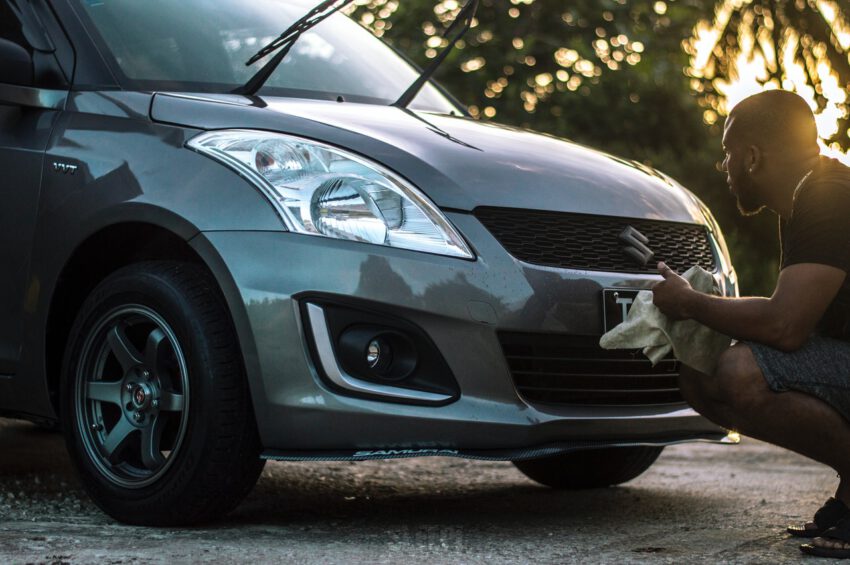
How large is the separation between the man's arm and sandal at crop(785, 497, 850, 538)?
0.52 m

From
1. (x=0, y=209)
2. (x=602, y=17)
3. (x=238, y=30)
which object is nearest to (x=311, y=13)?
(x=238, y=30)

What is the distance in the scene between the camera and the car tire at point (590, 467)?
497 cm

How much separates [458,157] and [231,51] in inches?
43.2

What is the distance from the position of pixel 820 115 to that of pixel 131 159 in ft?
11.4

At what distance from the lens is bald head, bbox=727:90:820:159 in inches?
144

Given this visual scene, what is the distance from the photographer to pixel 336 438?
3.54m

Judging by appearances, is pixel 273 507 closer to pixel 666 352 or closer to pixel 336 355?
pixel 336 355

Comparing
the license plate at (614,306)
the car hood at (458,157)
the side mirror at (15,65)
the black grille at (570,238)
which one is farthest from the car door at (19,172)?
the license plate at (614,306)

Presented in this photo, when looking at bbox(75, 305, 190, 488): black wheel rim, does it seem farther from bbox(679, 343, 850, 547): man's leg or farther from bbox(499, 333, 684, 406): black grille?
bbox(679, 343, 850, 547): man's leg

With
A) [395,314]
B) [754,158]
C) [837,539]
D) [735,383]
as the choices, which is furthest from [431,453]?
[754,158]

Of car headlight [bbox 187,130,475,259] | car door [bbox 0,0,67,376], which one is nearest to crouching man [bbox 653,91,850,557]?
car headlight [bbox 187,130,475,259]

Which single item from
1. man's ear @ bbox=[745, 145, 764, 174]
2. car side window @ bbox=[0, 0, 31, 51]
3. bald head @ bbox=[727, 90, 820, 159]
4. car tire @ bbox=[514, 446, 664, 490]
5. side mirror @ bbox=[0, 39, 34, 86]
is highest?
car side window @ bbox=[0, 0, 31, 51]

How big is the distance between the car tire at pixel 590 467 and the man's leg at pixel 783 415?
1.26 m

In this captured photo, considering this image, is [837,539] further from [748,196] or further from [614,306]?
[748,196]
